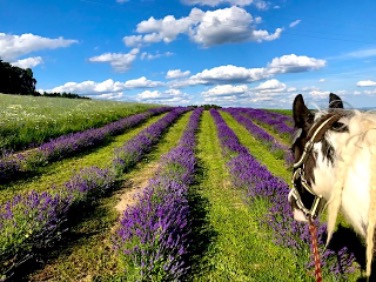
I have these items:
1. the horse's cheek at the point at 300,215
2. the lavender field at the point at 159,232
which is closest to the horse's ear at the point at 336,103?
the lavender field at the point at 159,232

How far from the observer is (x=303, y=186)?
8.97 ft

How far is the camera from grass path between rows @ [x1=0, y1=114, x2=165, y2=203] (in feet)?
24.6

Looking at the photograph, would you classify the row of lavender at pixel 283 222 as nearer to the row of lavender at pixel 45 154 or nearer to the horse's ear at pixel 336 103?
the horse's ear at pixel 336 103

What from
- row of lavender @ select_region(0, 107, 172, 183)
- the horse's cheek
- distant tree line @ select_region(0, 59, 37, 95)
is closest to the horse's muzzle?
the horse's cheek

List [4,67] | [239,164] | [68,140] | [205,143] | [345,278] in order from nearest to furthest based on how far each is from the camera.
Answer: [345,278]
[239,164]
[68,140]
[205,143]
[4,67]

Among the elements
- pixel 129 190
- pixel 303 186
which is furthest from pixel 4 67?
pixel 303 186

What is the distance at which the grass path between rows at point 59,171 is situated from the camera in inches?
295

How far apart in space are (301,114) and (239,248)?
2942mm

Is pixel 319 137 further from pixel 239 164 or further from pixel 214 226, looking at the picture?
pixel 239 164

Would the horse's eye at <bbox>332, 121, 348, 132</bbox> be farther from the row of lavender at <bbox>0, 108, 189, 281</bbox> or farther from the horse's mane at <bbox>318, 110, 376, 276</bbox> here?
the row of lavender at <bbox>0, 108, 189, 281</bbox>

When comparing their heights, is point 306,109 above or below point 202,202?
above

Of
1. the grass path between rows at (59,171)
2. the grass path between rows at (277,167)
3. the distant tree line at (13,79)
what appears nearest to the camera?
the grass path between rows at (277,167)

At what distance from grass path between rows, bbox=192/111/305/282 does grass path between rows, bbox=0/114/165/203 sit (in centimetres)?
378

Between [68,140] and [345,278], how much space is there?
34.4 ft
